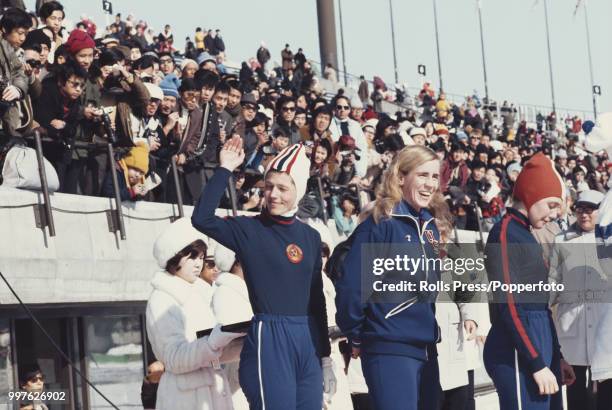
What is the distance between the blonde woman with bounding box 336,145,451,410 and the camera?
7.29m

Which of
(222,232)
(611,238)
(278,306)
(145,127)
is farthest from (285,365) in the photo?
(145,127)

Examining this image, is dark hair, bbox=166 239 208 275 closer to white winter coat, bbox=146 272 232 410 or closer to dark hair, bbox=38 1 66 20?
white winter coat, bbox=146 272 232 410

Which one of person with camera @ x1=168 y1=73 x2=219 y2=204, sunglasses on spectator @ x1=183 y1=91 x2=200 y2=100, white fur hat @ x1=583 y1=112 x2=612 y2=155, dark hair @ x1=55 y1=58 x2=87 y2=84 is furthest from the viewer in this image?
sunglasses on spectator @ x1=183 y1=91 x2=200 y2=100

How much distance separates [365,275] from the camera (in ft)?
23.9

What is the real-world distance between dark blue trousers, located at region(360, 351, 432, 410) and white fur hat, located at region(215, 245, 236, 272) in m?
1.86

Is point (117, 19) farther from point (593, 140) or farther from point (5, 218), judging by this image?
point (593, 140)

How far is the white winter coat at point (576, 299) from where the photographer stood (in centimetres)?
1024

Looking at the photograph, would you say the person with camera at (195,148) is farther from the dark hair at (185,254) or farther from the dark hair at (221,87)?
the dark hair at (185,254)

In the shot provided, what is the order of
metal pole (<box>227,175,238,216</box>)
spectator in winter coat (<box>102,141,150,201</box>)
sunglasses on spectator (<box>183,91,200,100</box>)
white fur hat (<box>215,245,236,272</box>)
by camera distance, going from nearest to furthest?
white fur hat (<box>215,245,236,272</box>), spectator in winter coat (<box>102,141,150,201</box>), metal pole (<box>227,175,238,216</box>), sunglasses on spectator (<box>183,91,200,100</box>)

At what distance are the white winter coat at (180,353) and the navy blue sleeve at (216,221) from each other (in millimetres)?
849

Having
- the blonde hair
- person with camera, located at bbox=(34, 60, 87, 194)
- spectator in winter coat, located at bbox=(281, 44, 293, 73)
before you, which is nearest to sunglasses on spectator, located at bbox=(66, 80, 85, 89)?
person with camera, located at bbox=(34, 60, 87, 194)

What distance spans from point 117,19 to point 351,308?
19.4 m

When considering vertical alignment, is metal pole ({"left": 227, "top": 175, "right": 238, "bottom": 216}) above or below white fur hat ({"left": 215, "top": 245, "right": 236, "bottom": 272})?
above

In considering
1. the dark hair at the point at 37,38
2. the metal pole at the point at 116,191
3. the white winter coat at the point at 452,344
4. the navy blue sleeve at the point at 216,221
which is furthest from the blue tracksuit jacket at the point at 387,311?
the dark hair at the point at 37,38
